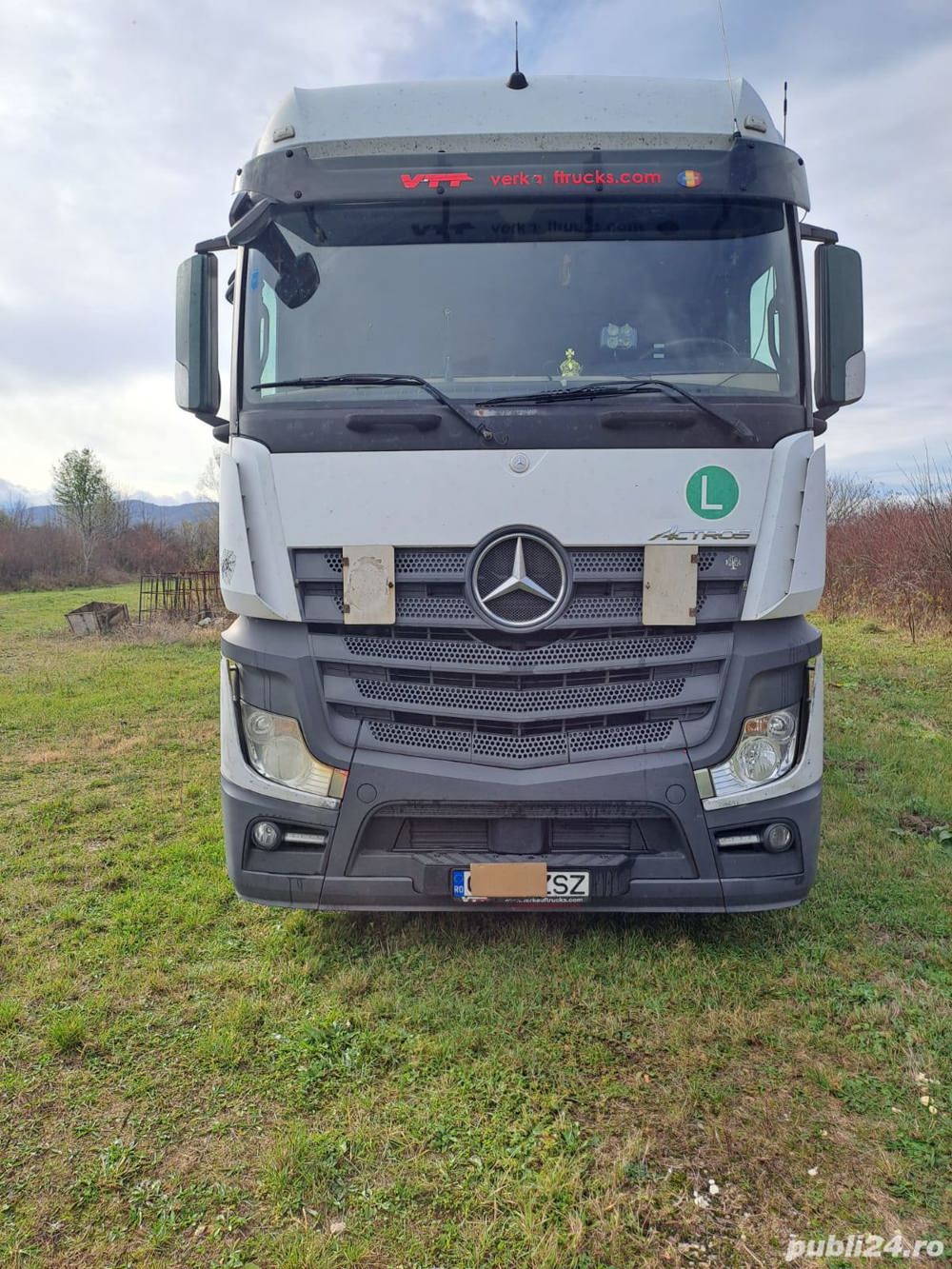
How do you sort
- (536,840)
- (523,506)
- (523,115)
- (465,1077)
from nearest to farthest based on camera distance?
(465,1077)
(523,506)
(536,840)
(523,115)

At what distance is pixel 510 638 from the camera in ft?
9.81

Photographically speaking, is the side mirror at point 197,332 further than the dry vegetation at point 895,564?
No

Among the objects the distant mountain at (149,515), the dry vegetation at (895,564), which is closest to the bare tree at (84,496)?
the distant mountain at (149,515)

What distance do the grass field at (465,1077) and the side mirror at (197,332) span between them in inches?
95.0

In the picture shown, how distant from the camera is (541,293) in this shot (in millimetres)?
3133

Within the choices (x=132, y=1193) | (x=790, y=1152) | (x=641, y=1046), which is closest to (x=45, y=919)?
(x=132, y=1193)

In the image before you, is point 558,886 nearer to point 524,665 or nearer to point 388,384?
point 524,665

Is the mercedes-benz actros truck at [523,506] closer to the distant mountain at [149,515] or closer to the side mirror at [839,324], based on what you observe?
the side mirror at [839,324]

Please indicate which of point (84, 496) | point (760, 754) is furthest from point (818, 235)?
point (84, 496)

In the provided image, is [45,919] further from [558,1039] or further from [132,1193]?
[558,1039]

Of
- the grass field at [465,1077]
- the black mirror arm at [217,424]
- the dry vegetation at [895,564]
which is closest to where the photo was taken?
the grass field at [465,1077]

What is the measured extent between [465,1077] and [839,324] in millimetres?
3217

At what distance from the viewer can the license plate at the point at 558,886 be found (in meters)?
2.99

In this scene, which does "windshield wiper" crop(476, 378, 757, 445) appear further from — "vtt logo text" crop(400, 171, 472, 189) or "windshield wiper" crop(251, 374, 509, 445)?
"vtt logo text" crop(400, 171, 472, 189)
